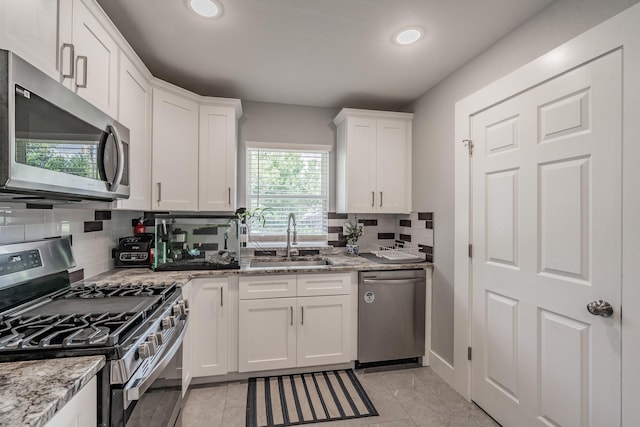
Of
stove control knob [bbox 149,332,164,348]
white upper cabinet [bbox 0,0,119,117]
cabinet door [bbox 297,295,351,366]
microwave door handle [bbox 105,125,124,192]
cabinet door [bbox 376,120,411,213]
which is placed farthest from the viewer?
cabinet door [bbox 376,120,411,213]

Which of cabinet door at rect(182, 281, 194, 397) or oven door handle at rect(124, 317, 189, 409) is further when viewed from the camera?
cabinet door at rect(182, 281, 194, 397)

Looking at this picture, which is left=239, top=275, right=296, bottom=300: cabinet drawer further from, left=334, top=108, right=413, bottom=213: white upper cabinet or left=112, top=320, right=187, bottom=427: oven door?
left=334, top=108, right=413, bottom=213: white upper cabinet

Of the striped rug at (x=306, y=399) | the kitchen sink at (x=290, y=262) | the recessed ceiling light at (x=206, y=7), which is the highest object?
the recessed ceiling light at (x=206, y=7)

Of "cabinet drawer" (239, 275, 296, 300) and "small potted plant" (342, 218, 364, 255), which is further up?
"small potted plant" (342, 218, 364, 255)

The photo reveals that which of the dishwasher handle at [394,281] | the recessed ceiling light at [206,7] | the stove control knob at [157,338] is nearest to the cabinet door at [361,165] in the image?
the dishwasher handle at [394,281]

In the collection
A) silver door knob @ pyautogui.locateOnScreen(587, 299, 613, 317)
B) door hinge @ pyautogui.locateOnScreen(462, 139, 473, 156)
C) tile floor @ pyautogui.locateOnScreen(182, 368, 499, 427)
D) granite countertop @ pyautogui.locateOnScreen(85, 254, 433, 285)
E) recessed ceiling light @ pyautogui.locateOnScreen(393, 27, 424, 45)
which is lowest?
tile floor @ pyautogui.locateOnScreen(182, 368, 499, 427)

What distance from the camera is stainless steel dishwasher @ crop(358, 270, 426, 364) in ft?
7.80

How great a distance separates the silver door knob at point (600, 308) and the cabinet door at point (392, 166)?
168 centimetres

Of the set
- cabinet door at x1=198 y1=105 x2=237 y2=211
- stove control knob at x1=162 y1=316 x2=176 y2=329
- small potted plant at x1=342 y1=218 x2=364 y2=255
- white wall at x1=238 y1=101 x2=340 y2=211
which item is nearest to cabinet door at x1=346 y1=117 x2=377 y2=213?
small potted plant at x1=342 y1=218 x2=364 y2=255

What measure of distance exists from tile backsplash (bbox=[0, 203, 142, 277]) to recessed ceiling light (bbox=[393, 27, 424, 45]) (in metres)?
2.06

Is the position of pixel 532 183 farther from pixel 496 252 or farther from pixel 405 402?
pixel 405 402

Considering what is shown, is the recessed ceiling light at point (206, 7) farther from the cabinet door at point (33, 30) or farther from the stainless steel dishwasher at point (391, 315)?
the stainless steel dishwasher at point (391, 315)

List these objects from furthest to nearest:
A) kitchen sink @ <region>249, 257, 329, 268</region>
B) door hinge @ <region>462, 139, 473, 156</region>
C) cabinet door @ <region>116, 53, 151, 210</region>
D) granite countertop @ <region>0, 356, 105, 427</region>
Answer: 1. kitchen sink @ <region>249, 257, 329, 268</region>
2. door hinge @ <region>462, 139, 473, 156</region>
3. cabinet door @ <region>116, 53, 151, 210</region>
4. granite countertop @ <region>0, 356, 105, 427</region>

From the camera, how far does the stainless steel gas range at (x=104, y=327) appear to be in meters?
0.92
